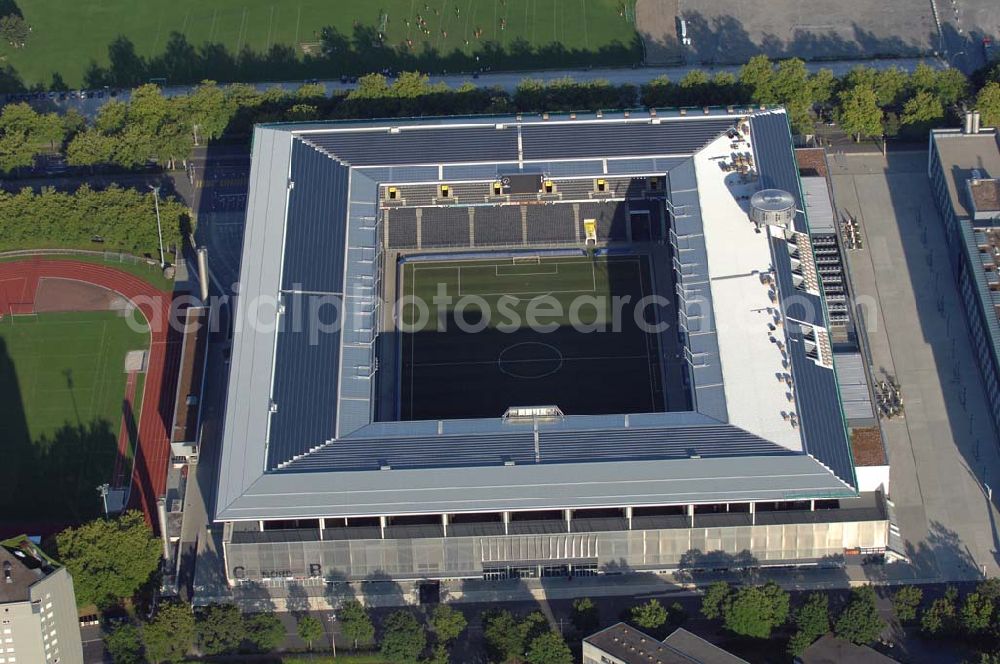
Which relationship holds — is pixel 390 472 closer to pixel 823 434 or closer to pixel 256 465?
pixel 256 465

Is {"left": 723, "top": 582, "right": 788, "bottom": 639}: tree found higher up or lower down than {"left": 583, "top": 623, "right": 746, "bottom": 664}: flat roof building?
higher up

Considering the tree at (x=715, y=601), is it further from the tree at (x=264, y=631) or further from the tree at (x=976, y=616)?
the tree at (x=264, y=631)

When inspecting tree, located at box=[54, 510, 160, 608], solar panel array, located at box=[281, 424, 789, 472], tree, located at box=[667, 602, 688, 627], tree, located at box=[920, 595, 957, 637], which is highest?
solar panel array, located at box=[281, 424, 789, 472]

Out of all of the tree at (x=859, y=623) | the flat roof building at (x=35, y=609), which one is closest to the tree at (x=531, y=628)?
the tree at (x=859, y=623)

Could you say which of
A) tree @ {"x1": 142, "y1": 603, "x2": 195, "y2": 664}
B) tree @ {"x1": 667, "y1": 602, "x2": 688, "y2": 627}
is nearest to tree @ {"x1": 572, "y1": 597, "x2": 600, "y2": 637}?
tree @ {"x1": 667, "y1": 602, "x2": 688, "y2": 627}

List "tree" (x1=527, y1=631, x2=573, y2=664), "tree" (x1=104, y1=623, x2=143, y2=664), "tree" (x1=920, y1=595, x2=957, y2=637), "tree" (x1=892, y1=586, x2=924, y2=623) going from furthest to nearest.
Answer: "tree" (x1=892, y1=586, x2=924, y2=623), "tree" (x1=104, y1=623, x2=143, y2=664), "tree" (x1=920, y1=595, x2=957, y2=637), "tree" (x1=527, y1=631, x2=573, y2=664)

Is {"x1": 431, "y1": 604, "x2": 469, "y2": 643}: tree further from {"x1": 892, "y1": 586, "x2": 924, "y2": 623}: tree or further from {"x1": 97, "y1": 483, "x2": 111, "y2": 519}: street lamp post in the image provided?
{"x1": 892, "y1": 586, "x2": 924, "y2": 623}: tree

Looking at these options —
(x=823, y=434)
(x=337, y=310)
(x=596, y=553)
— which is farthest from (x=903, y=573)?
(x=337, y=310)

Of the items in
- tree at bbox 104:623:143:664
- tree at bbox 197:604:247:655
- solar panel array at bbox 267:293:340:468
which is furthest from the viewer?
solar panel array at bbox 267:293:340:468
